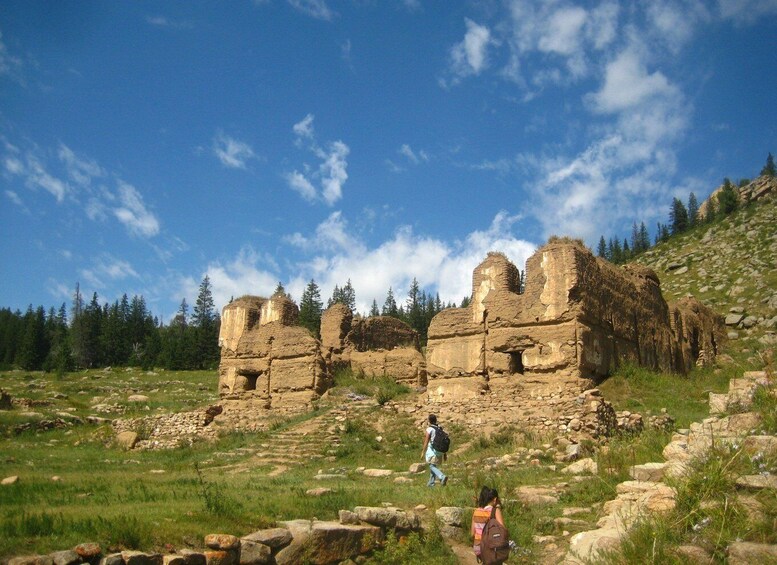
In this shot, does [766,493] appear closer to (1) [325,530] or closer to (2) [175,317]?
(1) [325,530]

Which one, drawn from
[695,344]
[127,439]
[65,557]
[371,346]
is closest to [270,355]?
[371,346]

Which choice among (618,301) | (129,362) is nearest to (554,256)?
(618,301)

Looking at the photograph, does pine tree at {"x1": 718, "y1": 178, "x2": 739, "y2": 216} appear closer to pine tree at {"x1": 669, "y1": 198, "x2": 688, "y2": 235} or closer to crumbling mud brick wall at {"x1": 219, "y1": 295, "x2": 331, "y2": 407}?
pine tree at {"x1": 669, "y1": 198, "x2": 688, "y2": 235}

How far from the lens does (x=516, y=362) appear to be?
21.6 metres

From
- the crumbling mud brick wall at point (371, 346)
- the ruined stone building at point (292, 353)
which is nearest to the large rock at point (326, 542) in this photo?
the ruined stone building at point (292, 353)

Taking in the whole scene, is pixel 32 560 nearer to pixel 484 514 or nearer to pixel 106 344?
pixel 484 514

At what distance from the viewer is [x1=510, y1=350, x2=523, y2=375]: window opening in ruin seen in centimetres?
2144

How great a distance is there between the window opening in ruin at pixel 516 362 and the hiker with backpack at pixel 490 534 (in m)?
13.0

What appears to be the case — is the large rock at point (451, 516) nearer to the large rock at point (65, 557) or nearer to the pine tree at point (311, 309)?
the large rock at point (65, 557)

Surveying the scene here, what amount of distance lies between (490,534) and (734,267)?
194 feet

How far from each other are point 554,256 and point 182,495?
560 inches

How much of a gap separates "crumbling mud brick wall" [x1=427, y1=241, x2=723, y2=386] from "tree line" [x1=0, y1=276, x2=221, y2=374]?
51851mm

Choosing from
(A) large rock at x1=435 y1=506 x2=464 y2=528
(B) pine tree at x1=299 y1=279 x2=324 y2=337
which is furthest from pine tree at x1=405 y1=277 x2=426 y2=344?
(A) large rock at x1=435 y1=506 x2=464 y2=528

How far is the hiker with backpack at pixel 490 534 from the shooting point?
784cm
